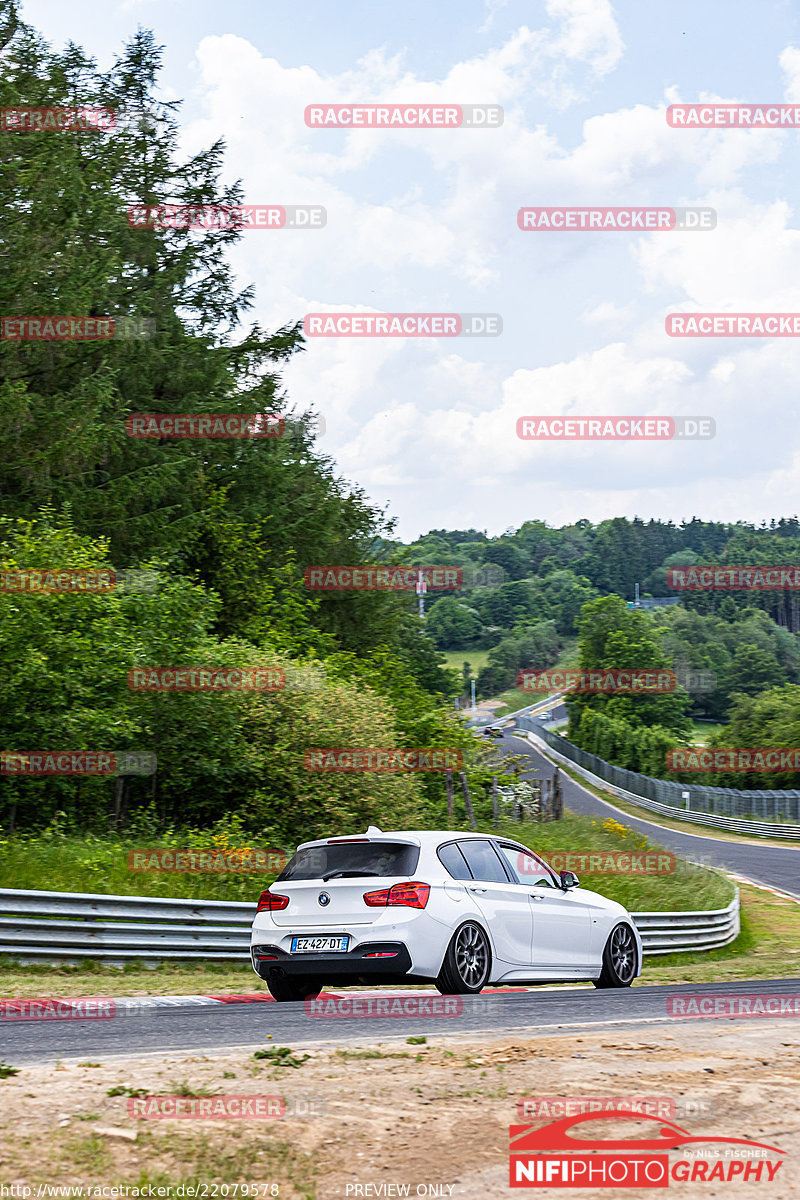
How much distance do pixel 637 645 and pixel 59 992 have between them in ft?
362

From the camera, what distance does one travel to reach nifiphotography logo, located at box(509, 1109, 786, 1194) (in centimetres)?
453

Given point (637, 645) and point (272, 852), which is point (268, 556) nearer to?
point (272, 852)

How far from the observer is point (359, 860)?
9.81 meters

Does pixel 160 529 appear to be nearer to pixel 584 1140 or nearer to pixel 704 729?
pixel 584 1140

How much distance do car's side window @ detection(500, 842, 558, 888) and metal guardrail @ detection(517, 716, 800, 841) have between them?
51.7 m

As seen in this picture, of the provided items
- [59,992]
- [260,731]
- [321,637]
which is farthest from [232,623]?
[59,992]

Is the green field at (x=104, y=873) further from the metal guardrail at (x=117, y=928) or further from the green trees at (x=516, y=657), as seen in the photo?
the green trees at (x=516, y=657)

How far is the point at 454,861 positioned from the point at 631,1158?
5.45 metres

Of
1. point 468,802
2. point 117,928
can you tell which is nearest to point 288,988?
point 117,928

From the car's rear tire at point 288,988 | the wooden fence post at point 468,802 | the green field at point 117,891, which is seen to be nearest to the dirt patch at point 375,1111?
the car's rear tire at point 288,988

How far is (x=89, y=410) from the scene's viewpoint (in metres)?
25.2

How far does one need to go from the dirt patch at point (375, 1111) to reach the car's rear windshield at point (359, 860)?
2413 millimetres

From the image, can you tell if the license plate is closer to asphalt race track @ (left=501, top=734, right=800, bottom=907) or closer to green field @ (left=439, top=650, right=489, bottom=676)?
asphalt race track @ (left=501, top=734, right=800, bottom=907)

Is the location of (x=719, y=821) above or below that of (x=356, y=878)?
below
